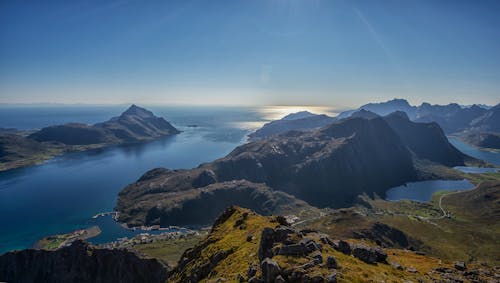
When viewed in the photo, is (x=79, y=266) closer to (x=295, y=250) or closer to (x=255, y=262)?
(x=255, y=262)

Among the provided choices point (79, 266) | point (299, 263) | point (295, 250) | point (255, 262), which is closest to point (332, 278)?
point (299, 263)

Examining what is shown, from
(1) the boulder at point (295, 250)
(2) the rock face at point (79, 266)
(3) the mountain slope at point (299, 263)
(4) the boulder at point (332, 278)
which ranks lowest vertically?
(2) the rock face at point (79, 266)

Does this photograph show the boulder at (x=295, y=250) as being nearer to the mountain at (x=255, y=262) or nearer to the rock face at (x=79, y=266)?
the mountain at (x=255, y=262)

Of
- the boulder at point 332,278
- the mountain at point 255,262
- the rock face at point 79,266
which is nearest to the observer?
the boulder at point 332,278

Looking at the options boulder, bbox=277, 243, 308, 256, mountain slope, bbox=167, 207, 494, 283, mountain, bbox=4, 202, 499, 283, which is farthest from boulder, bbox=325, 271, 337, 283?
boulder, bbox=277, 243, 308, 256

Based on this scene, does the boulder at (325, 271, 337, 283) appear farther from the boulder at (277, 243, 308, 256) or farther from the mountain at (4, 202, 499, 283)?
the boulder at (277, 243, 308, 256)

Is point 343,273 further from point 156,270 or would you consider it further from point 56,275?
point 56,275

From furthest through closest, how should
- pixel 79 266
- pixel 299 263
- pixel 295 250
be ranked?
pixel 79 266 < pixel 295 250 < pixel 299 263

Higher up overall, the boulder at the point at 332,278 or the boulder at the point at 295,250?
the boulder at the point at 332,278

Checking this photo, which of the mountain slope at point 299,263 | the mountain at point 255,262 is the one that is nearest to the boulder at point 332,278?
the mountain slope at point 299,263
